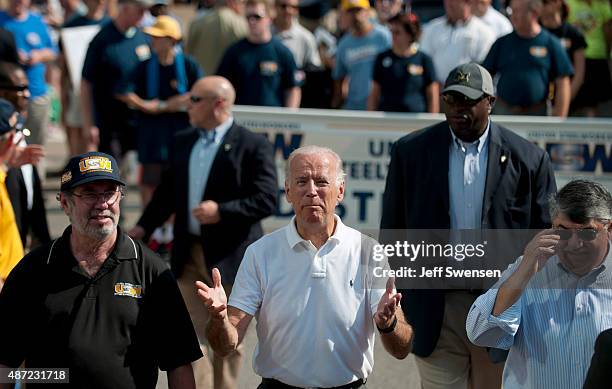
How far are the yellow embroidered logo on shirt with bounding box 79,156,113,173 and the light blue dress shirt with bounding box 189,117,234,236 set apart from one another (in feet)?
7.95

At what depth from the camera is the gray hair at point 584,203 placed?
14.5ft

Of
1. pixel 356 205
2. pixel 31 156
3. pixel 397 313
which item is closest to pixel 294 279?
pixel 397 313

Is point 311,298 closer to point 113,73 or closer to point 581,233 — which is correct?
point 581,233

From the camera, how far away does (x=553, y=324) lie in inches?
179

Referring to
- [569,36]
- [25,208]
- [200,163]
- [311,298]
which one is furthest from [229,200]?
[569,36]

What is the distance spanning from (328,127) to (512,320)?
5785 millimetres

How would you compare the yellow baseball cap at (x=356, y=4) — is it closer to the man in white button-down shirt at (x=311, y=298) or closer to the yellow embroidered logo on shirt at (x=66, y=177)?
the man in white button-down shirt at (x=311, y=298)

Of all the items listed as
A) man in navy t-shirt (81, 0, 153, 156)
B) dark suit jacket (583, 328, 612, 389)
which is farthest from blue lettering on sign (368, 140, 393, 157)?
dark suit jacket (583, 328, 612, 389)

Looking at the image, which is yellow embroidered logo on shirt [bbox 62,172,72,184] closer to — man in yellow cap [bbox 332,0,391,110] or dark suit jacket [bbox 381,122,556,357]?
dark suit jacket [bbox 381,122,556,357]

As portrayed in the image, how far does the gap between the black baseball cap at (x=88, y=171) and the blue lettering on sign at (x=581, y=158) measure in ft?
18.9

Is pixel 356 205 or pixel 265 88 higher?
pixel 265 88

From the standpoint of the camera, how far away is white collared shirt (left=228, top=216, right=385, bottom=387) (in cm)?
478

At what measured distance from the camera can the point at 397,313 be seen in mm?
4770

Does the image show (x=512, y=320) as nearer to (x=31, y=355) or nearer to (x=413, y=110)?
(x=31, y=355)
